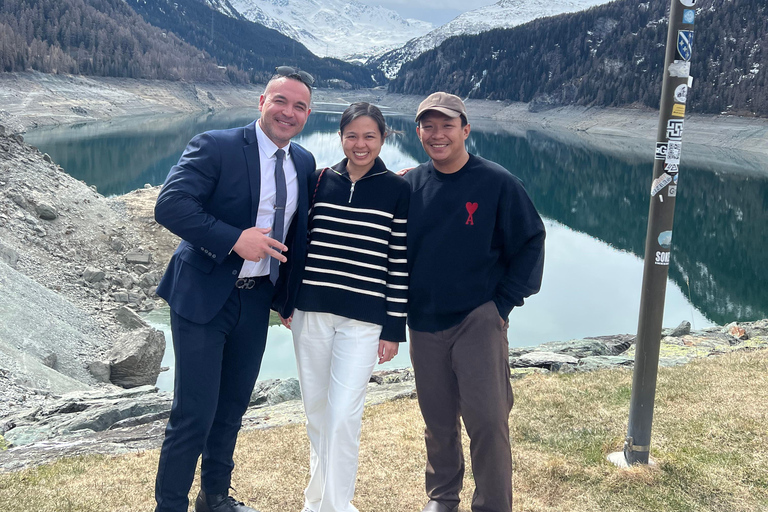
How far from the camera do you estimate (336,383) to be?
133 inches

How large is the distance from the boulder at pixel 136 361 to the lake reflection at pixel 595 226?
692mm

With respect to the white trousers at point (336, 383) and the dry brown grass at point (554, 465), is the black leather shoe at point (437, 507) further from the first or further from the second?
the white trousers at point (336, 383)

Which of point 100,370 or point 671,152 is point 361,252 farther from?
point 100,370

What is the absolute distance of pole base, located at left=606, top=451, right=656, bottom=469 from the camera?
14.0 ft

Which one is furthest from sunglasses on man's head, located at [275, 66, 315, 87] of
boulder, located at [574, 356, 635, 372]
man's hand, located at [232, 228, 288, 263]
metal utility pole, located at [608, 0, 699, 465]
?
boulder, located at [574, 356, 635, 372]

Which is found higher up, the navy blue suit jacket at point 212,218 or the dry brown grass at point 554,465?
the navy blue suit jacket at point 212,218

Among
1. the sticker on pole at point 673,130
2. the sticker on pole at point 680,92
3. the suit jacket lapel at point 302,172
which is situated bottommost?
the suit jacket lapel at point 302,172

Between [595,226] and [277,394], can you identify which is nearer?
[277,394]

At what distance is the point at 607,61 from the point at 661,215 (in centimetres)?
13517

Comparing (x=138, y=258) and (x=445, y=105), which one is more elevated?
(x=445, y=105)

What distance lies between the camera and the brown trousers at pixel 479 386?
3.37 metres

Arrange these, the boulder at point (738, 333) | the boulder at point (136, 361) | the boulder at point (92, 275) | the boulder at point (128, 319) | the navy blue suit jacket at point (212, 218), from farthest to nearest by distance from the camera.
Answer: the boulder at point (92, 275) → the boulder at point (128, 319) → the boulder at point (738, 333) → the boulder at point (136, 361) → the navy blue suit jacket at point (212, 218)

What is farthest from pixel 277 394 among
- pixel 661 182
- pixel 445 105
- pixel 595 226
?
pixel 595 226

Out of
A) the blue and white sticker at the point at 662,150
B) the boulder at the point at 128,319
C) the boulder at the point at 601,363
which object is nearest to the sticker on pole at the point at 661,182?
the blue and white sticker at the point at 662,150
